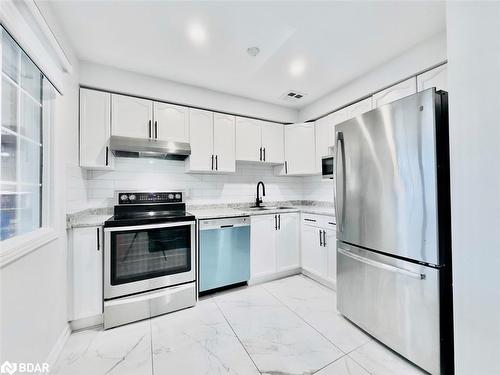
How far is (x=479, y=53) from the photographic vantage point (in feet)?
A: 2.95

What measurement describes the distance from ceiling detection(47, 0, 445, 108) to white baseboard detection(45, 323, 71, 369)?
249 cm

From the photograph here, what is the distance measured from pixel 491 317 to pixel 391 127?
3.88ft

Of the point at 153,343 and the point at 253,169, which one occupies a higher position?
the point at 253,169

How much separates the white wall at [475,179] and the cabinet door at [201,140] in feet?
7.74

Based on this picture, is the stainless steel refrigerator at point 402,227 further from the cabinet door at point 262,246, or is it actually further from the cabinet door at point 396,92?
the cabinet door at point 262,246

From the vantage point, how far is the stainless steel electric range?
1918 mm

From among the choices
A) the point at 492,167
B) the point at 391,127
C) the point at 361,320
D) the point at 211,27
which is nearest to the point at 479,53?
the point at 492,167

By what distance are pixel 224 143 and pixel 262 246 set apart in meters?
1.49

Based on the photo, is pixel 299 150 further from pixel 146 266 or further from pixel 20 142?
pixel 20 142

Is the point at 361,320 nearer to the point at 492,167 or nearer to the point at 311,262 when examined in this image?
the point at 311,262

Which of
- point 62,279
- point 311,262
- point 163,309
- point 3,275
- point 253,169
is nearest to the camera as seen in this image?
point 3,275

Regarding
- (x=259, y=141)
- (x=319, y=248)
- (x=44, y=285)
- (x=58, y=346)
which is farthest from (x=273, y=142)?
(x=58, y=346)

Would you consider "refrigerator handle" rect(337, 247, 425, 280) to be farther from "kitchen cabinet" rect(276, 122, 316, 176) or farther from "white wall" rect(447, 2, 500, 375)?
"kitchen cabinet" rect(276, 122, 316, 176)

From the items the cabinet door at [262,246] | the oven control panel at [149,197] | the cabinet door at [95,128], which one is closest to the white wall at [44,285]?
the cabinet door at [95,128]
